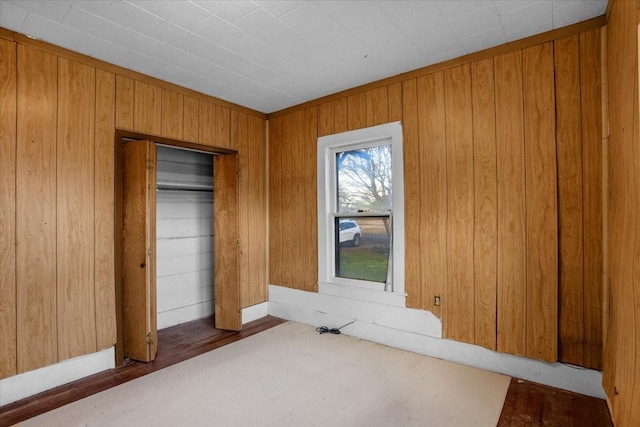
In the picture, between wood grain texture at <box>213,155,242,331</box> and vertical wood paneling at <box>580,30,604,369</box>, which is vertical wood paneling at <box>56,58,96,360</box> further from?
vertical wood paneling at <box>580,30,604,369</box>

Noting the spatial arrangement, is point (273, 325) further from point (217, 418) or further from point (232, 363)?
point (217, 418)

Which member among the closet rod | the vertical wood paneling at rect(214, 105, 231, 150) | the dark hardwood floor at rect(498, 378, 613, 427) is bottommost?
the dark hardwood floor at rect(498, 378, 613, 427)

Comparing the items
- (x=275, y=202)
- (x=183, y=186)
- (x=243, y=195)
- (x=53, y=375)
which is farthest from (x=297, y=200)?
(x=53, y=375)

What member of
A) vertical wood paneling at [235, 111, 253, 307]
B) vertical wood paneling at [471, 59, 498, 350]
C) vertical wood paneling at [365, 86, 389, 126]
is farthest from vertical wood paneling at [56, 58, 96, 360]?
vertical wood paneling at [471, 59, 498, 350]

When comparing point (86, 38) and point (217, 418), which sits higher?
point (86, 38)

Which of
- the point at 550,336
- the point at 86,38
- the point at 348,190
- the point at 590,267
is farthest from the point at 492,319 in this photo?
the point at 86,38

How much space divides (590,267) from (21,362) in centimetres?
431

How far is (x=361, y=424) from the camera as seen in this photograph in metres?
2.06

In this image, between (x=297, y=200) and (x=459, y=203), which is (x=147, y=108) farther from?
(x=459, y=203)

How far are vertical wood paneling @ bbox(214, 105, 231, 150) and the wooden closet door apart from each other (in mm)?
850

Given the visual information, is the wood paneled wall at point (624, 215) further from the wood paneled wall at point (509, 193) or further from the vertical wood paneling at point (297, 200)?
the vertical wood paneling at point (297, 200)

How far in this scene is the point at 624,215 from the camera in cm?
171

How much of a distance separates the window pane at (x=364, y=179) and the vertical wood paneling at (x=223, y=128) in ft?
4.49

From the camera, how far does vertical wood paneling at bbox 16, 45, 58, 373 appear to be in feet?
7.93
